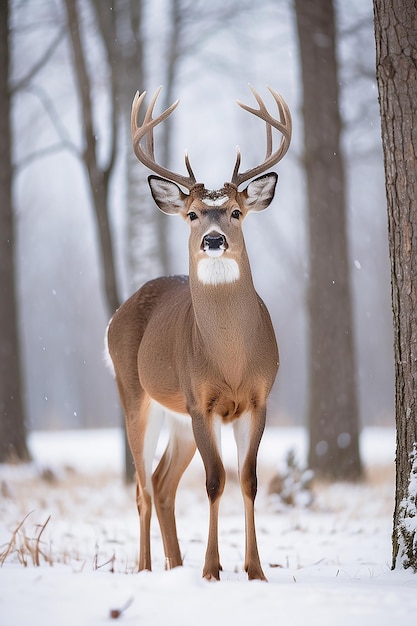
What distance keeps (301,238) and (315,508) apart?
19.5m

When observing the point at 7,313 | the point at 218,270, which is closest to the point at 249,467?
the point at 218,270

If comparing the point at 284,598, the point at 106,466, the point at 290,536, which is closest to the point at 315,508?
the point at 290,536

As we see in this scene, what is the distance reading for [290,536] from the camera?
746cm

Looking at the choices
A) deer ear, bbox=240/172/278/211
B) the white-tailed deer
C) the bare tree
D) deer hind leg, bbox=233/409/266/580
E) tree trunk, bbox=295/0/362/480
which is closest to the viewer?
deer hind leg, bbox=233/409/266/580

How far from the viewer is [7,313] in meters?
12.7

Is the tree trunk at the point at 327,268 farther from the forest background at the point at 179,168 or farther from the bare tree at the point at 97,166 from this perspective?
the bare tree at the point at 97,166

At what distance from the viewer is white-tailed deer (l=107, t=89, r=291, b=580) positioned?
5.18m

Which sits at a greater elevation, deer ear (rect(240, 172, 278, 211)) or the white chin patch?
deer ear (rect(240, 172, 278, 211))

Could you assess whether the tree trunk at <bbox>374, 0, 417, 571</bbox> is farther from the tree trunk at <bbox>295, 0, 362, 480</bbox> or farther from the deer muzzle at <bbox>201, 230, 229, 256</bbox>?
the tree trunk at <bbox>295, 0, 362, 480</bbox>

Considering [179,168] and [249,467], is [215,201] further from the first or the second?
[179,168]

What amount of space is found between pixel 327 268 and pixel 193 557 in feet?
17.9

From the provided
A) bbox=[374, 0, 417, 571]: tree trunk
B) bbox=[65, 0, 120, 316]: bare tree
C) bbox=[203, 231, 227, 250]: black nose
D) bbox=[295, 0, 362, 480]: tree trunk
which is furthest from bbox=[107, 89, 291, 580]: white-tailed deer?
bbox=[295, 0, 362, 480]: tree trunk

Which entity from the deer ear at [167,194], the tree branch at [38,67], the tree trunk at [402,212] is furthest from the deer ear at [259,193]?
the tree branch at [38,67]

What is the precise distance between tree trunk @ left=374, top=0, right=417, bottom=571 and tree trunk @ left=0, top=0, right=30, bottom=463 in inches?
324
